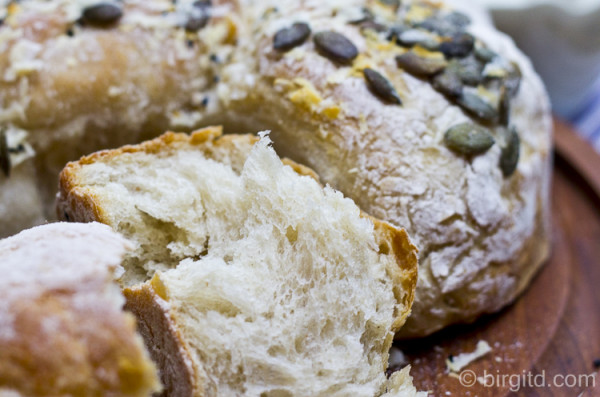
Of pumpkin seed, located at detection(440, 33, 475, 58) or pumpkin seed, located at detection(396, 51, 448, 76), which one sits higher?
pumpkin seed, located at detection(440, 33, 475, 58)

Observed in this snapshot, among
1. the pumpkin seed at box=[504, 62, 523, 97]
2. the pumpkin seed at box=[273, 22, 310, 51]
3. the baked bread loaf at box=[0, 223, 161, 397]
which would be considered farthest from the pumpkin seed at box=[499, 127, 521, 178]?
the baked bread loaf at box=[0, 223, 161, 397]

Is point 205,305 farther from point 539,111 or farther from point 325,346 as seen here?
point 539,111

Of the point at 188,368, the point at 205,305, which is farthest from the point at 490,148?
the point at 188,368

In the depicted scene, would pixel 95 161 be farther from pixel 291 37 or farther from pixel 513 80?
pixel 513 80

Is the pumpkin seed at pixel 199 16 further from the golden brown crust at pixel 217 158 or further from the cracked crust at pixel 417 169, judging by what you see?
the golden brown crust at pixel 217 158

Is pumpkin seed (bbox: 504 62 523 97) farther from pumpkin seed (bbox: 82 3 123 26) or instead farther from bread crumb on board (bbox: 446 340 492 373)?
pumpkin seed (bbox: 82 3 123 26)
